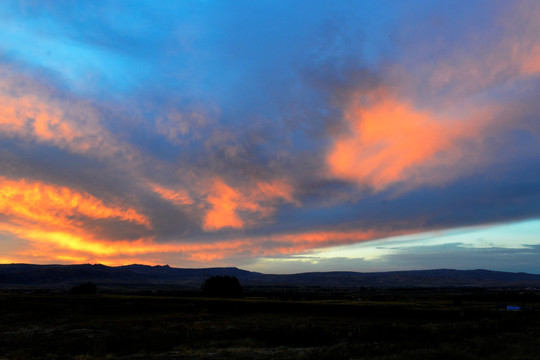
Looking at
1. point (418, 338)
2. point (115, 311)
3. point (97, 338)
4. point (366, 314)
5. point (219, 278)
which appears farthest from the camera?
point (219, 278)

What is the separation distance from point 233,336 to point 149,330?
1050 cm

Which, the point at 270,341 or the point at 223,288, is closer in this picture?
the point at 270,341

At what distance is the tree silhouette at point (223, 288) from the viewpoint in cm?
10750

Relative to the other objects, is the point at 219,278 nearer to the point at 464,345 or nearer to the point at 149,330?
the point at 149,330

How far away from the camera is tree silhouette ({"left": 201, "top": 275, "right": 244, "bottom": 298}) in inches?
4232

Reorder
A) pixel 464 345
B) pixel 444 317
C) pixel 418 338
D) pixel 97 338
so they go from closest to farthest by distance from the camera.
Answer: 1. pixel 464 345
2. pixel 418 338
3. pixel 97 338
4. pixel 444 317

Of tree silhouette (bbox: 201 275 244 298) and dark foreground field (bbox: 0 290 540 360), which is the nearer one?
dark foreground field (bbox: 0 290 540 360)

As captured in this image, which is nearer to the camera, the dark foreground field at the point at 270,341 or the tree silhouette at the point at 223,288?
the dark foreground field at the point at 270,341

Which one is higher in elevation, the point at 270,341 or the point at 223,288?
the point at 270,341

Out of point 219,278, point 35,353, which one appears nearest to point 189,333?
point 35,353

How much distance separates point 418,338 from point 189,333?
21796mm

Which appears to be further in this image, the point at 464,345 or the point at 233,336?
the point at 233,336

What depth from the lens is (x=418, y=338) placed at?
3161 centimetres

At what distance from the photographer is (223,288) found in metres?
108
